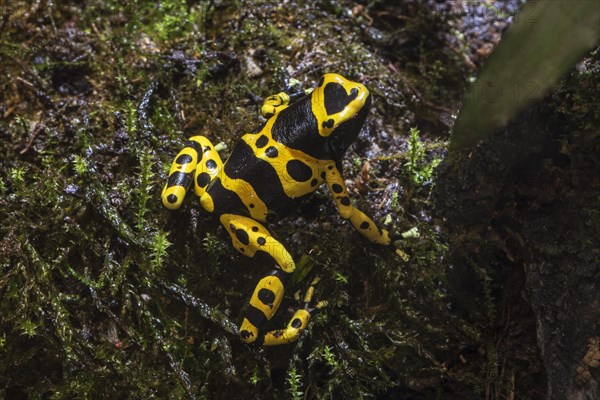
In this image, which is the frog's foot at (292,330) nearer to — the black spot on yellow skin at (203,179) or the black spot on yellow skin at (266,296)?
the black spot on yellow skin at (266,296)

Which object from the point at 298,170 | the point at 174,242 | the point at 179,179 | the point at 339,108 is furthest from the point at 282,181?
the point at 174,242

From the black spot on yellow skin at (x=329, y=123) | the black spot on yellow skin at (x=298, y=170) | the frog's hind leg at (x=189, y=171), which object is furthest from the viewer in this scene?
the frog's hind leg at (x=189, y=171)

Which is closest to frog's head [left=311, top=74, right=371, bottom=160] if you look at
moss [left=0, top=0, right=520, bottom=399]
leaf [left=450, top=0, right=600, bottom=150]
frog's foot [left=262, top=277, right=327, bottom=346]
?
moss [left=0, top=0, right=520, bottom=399]

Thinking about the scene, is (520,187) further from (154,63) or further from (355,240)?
(154,63)

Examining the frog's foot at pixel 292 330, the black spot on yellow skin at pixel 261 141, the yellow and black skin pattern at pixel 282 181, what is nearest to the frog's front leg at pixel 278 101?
the yellow and black skin pattern at pixel 282 181

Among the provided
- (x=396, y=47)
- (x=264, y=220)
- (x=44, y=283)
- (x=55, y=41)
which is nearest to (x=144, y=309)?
(x=44, y=283)

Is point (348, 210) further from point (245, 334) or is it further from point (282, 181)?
point (245, 334)
